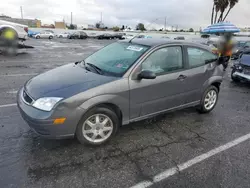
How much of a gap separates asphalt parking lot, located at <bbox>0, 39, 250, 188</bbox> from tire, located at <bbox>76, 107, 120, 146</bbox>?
0.13 m

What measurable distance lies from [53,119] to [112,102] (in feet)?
2.81

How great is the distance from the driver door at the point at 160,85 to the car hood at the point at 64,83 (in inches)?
19.8

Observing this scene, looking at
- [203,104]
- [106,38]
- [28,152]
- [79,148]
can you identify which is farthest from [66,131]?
[106,38]

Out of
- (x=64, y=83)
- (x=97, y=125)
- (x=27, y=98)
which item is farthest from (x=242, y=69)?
(x=27, y=98)

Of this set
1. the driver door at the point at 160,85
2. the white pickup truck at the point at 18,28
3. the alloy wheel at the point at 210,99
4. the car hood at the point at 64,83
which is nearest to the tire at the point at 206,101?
the alloy wheel at the point at 210,99

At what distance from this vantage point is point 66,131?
287 cm

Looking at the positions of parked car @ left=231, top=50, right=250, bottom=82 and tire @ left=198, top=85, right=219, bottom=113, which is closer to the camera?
tire @ left=198, top=85, right=219, bottom=113

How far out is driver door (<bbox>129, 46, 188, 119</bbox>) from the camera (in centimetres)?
337

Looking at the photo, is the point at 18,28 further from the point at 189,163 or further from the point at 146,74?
the point at 189,163

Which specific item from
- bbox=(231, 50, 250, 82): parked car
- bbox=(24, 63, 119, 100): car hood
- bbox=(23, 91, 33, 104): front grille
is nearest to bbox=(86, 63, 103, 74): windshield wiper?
bbox=(24, 63, 119, 100): car hood

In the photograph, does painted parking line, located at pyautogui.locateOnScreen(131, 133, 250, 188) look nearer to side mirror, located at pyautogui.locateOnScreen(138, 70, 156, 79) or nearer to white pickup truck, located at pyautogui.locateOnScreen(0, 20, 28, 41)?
side mirror, located at pyautogui.locateOnScreen(138, 70, 156, 79)

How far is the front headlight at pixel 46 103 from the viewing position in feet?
9.03

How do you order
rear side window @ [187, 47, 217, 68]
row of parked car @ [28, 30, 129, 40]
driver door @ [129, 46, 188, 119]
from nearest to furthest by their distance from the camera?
driver door @ [129, 46, 188, 119] < rear side window @ [187, 47, 217, 68] < row of parked car @ [28, 30, 129, 40]

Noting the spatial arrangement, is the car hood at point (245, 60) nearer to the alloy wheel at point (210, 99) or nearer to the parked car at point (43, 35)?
the alloy wheel at point (210, 99)
